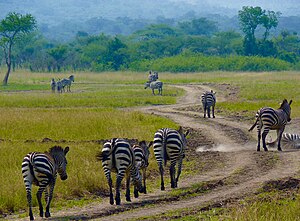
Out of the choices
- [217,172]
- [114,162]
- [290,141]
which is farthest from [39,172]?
[290,141]

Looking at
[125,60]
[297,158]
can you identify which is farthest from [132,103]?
[125,60]

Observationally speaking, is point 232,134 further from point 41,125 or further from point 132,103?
point 132,103

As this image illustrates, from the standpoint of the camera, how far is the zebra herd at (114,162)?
12766 millimetres

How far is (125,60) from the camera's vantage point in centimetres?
9594

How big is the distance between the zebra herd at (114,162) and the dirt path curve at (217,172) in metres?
0.47

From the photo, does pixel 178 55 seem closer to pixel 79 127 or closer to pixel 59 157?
pixel 79 127

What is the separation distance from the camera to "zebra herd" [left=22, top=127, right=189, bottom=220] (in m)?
12.8

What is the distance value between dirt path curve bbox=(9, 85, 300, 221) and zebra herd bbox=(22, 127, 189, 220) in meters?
0.47

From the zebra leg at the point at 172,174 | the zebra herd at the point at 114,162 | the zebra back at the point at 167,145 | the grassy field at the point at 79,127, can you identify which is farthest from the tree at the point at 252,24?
the zebra leg at the point at 172,174

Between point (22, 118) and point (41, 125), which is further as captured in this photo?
point (22, 118)

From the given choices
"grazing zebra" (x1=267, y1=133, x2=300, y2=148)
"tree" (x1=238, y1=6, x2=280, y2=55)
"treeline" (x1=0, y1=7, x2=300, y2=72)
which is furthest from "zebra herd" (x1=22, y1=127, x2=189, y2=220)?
"tree" (x1=238, y1=6, x2=280, y2=55)

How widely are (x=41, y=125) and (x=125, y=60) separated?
6881cm

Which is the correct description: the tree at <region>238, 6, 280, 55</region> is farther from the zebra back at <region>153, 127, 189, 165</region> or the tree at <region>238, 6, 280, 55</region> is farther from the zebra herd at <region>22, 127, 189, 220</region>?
the zebra back at <region>153, 127, 189, 165</region>

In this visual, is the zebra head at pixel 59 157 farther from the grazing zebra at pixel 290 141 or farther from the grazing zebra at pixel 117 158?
the grazing zebra at pixel 290 141
